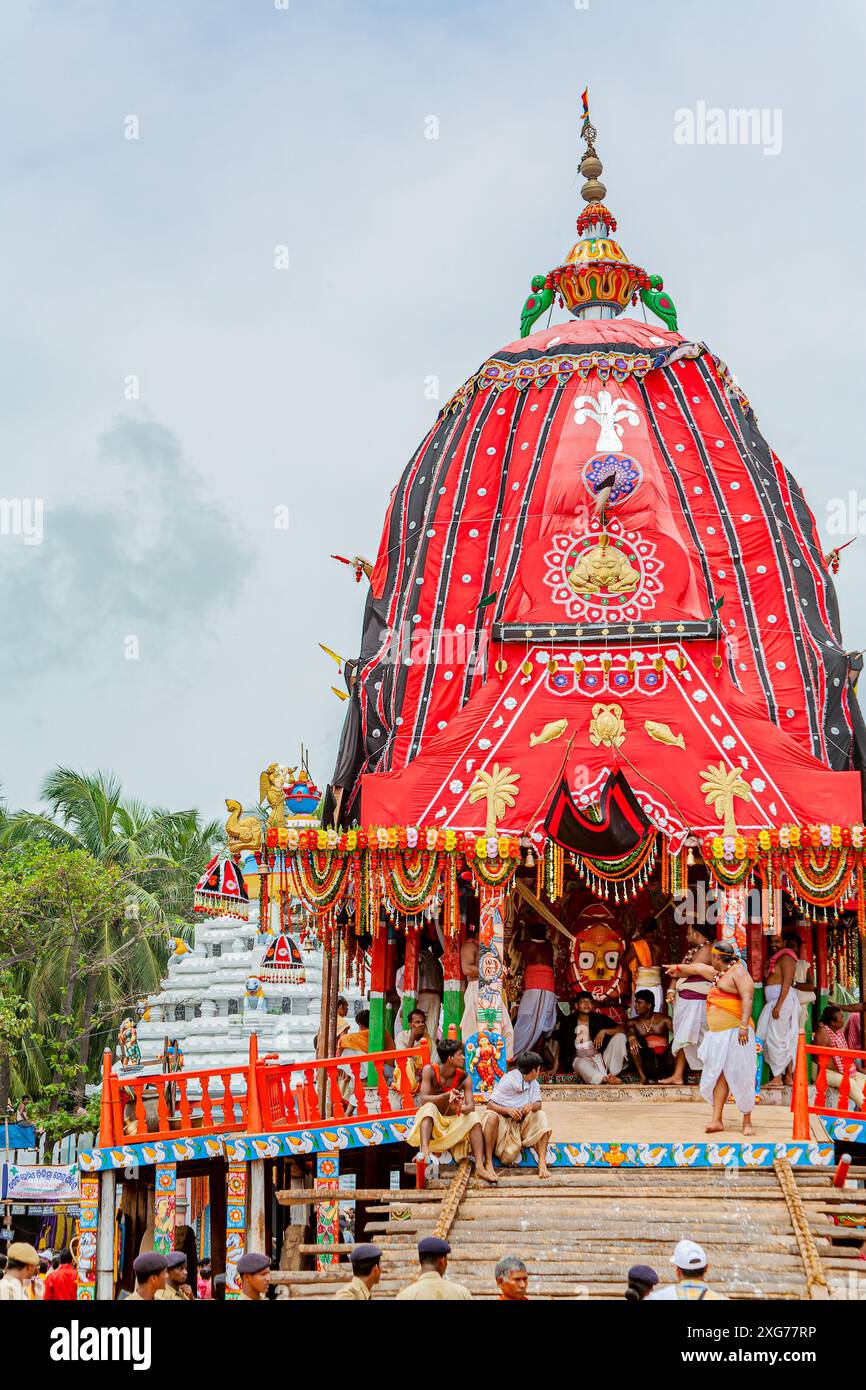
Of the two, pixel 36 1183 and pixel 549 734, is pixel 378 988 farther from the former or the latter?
pixel 36 1183

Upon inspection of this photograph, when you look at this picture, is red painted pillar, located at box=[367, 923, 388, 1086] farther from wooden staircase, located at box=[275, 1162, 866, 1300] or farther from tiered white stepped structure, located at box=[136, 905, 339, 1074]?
tiered white stepped structure, located at box=[136, 905, 339, 1074]

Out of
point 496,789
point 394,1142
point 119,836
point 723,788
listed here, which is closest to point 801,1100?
point 394,1142

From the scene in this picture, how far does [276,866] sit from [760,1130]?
18.2 feet

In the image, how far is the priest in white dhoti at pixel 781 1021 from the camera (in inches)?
672

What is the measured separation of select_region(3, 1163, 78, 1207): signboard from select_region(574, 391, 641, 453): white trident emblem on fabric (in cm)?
1325

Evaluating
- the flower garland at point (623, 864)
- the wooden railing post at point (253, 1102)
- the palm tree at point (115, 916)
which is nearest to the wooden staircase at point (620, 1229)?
the wooden railing post at point (253, 1102)

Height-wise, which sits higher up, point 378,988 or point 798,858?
point 798,858

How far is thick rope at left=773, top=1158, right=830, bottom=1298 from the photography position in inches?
445

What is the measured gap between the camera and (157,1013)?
93.9 feet

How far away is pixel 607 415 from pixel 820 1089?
31.3ft

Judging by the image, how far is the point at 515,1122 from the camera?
13.8 meters

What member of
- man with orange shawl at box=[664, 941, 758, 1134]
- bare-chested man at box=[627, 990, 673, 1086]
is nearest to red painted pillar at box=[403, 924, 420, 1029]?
bare-chested man at box=[627, 990, 673, 1086]
